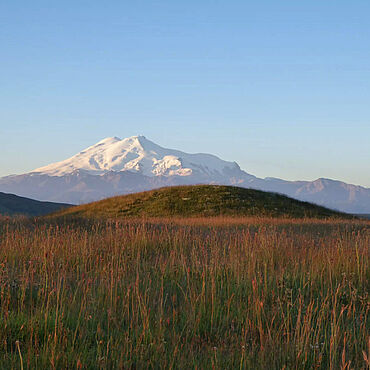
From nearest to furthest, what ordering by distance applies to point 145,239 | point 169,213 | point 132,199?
1. point 145,239
2. point 169,213
3. point 132,199

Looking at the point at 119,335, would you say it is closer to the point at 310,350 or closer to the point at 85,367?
the point at 85,367

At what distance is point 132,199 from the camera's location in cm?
3247

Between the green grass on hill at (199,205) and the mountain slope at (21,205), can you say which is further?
the mountain slope at (21,205)

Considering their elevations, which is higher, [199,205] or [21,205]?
[199,205]

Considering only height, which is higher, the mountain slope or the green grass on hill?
the green grass on hill

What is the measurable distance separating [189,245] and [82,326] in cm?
572

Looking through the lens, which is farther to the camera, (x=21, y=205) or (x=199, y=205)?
(x=21, y=205)

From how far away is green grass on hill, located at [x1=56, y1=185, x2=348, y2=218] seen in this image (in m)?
27.9

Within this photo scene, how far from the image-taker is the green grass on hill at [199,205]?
2794 cm

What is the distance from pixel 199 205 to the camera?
29.6 meters

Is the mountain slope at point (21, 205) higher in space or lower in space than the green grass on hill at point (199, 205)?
lower

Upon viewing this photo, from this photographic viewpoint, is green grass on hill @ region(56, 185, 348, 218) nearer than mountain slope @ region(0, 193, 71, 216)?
Yes

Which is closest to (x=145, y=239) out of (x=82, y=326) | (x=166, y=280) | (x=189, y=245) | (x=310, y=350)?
(x=189, y=245)

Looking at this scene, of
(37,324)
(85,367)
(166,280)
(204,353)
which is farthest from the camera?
(166,280)
